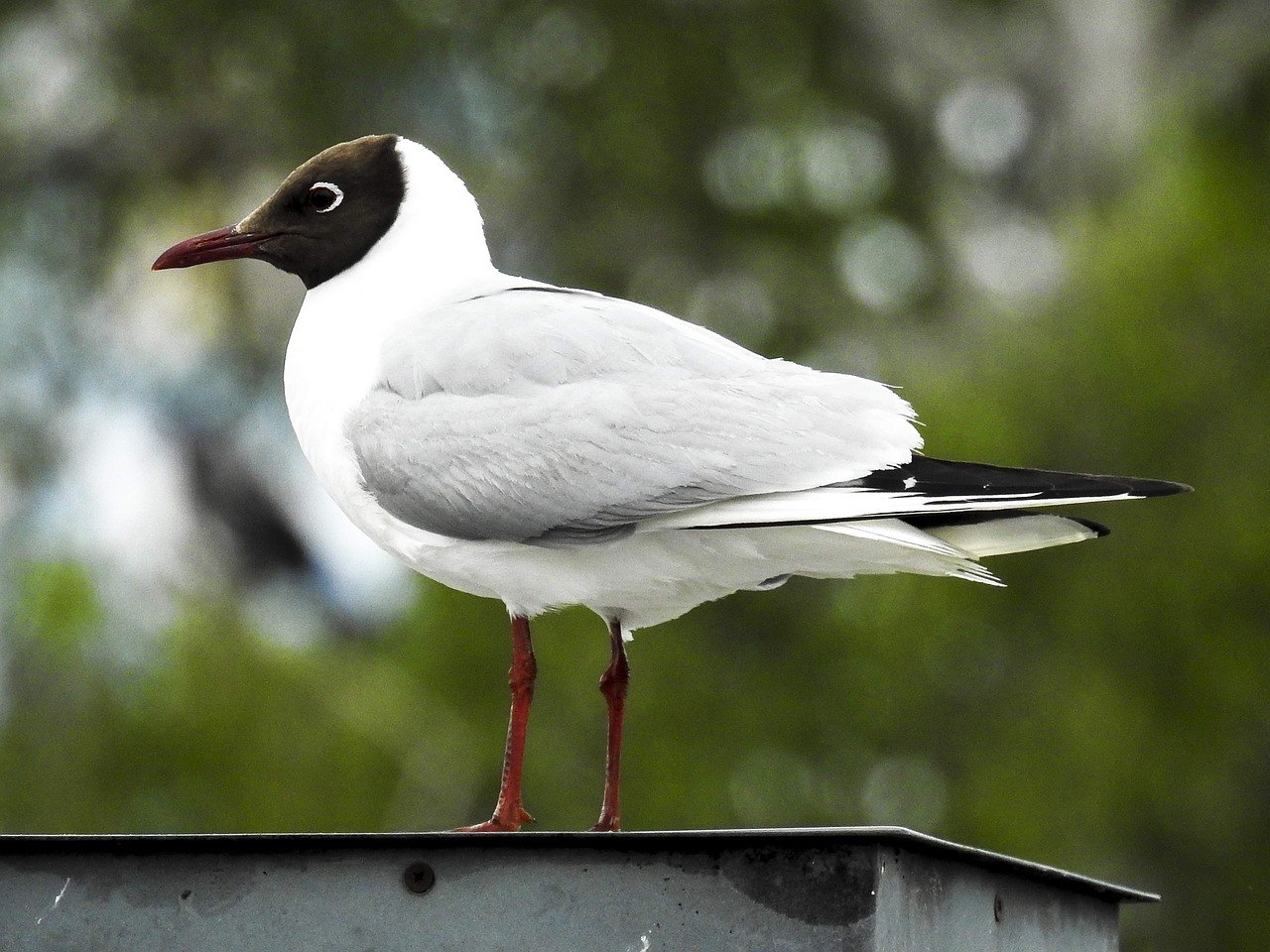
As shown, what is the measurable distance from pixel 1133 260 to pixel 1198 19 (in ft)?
13.9

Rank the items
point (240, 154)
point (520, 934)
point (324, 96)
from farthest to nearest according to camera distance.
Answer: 1. point (240, 154)
2. point (324, 96)
3. point (520, 934)

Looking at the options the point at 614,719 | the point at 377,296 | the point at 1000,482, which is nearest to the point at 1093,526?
the point at 1000,482

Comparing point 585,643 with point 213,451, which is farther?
point 213,451

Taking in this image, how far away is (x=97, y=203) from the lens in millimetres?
9430

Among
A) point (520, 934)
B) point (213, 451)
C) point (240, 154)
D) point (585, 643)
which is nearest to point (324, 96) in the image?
point (240, 154)

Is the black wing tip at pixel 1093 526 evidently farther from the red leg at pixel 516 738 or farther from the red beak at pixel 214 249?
the red beak at pixel 214 249

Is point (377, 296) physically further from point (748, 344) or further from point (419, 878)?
point (748, 344)

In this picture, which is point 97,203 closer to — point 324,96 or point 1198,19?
point 324,96

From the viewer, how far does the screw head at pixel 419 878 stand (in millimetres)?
1813

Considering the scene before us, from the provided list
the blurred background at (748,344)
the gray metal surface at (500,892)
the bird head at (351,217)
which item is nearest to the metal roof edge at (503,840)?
the gray metal surface at (500,892)

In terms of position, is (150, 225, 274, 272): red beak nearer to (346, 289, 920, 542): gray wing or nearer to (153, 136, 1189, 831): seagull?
(153, 136, 1189, 831): seagull

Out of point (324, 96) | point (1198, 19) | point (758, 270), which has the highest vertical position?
point (1198, 19)

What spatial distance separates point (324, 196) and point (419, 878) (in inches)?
48.4

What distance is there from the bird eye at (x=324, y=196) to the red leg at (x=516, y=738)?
66cm
